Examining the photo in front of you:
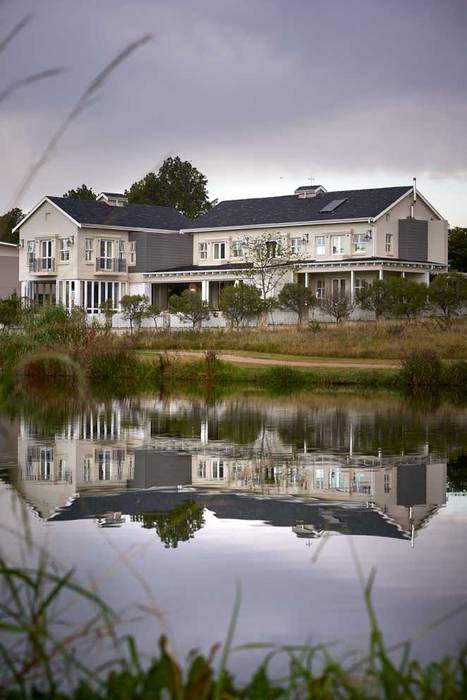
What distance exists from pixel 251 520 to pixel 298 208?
5336 centimetres

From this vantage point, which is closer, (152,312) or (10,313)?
(10,313)

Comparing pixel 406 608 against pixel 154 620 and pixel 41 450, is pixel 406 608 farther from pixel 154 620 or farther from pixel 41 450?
pixel 41 450

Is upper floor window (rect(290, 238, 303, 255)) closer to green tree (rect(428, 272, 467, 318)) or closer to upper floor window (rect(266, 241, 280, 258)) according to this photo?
upper floor window (rect(266, 241, 280, 258))

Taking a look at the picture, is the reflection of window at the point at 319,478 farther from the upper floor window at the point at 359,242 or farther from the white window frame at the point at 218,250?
the white window frame at the point at 218,250

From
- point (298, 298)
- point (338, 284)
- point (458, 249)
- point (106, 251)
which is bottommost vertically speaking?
point (298, 298)

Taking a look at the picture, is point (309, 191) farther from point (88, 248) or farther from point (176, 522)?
point (176, 522)

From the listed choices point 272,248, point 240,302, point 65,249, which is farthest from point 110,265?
point 240,302

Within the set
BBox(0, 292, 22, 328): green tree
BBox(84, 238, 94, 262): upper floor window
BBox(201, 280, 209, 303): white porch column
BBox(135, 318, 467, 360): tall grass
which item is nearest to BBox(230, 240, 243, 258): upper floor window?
BBox(201, 280, 209, 303): white porch column

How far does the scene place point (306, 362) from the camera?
34.8 meters

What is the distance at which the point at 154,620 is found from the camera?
6910 mm

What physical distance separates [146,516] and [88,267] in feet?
180

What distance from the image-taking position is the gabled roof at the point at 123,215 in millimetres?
64938

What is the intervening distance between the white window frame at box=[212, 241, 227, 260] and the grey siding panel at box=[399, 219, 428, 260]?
998 centimetres

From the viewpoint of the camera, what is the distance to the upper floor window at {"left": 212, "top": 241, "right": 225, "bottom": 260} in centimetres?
6562
